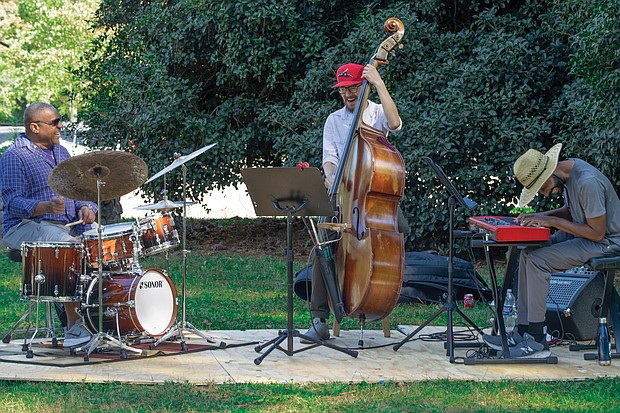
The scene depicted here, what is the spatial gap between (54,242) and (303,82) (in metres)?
6.17

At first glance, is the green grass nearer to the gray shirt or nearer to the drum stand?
the drum stand

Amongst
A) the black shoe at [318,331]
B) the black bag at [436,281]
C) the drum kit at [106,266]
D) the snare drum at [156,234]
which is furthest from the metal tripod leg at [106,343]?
the black bag at [436,281]

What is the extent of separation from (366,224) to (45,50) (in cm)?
2232

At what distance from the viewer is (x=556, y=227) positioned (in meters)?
6.48

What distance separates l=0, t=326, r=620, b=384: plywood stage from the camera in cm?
597

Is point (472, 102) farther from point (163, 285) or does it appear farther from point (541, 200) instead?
point (163, 285)

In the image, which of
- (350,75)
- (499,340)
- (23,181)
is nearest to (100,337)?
(23,181)

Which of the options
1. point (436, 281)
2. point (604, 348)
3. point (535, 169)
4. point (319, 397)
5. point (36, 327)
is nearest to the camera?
point (319, 397)

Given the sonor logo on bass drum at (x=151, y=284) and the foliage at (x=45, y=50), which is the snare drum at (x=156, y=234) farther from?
the foliage at (x=45, y=50)

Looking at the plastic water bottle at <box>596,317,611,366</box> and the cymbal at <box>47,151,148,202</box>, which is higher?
the cymbal at <box>47,151,148,202</box>

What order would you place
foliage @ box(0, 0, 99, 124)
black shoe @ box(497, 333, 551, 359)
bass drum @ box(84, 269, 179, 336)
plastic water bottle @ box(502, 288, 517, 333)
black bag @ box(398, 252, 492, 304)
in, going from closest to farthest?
black shoe @ box(497, 333, 551, 359), bass drum @ box(84, 269, 179, 336), plastic water bottle @ box(502, 288, 517, 333), black bag @ box(398, 252, 492, 304), foliage @ box(0, 0, 99, 124)

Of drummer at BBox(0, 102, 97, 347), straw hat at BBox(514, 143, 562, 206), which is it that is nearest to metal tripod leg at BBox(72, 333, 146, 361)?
drummer at BBox(0, 102, 97, 347)

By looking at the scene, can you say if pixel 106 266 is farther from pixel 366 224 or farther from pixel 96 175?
pixel 366 224

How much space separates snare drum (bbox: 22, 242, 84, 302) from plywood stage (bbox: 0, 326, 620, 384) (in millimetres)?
443
